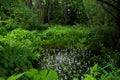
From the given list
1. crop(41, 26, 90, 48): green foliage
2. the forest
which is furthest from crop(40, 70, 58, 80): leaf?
crop(41, 26, 90, 48): green foliage

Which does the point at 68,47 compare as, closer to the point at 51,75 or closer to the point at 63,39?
the point at 63,39

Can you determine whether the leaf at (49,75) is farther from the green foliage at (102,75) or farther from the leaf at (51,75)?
the green foliage at (102,75)

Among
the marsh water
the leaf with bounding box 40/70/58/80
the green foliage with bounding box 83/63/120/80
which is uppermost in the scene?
the leaf with bounding box 40/70/58/80

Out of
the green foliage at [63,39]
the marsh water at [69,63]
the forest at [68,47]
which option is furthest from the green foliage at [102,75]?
the green foliage at [63,39]

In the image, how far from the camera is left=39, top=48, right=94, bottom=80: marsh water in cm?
769

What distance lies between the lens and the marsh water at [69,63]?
769 cm

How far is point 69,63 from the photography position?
8570 mm

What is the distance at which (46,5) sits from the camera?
981 inches

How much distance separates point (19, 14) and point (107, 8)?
7.81 m

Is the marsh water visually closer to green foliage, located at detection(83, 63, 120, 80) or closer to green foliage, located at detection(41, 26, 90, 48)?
green foliage, located at detection(41, 26, 90, 48)

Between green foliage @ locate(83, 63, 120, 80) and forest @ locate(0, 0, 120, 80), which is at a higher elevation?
green foliage @ locate(83, 63, 120, 80)

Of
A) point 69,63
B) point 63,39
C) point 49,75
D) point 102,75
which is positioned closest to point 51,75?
point 49,75

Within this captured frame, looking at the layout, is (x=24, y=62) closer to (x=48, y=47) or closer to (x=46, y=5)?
(x=48, y=47)

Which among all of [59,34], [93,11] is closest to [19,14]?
[59,34]
